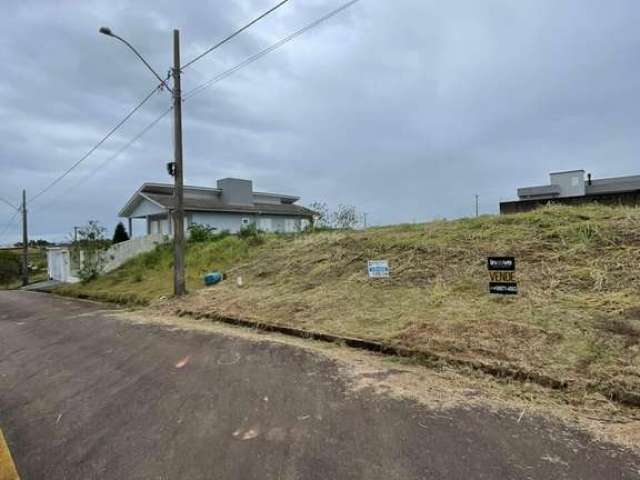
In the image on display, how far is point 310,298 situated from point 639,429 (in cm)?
637

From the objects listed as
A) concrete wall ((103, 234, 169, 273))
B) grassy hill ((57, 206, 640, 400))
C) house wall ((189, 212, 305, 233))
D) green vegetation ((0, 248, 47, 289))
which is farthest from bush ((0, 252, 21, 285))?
grassy hill ((57, 206, 640, 400))

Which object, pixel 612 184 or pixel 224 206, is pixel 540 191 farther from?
pixel 224 206

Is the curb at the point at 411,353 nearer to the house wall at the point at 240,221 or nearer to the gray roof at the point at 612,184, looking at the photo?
the house wall at the point at 240,221

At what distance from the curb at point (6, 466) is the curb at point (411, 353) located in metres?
4.15

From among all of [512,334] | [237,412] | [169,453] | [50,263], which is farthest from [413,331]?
[50,263]

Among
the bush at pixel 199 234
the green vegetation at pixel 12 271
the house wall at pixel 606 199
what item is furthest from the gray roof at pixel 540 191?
the green vegetation at pixel 12 271

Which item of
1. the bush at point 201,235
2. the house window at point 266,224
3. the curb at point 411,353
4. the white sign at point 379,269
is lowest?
the curb at point 411,353

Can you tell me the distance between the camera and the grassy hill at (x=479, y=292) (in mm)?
4949

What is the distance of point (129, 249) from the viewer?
23891mm

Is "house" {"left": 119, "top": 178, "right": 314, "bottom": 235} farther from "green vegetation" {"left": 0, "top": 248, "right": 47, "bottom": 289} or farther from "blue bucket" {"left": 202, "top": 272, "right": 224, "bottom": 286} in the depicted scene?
"green vegetation" {"left": 0, "top": 248, "right": 47, "bottom": 289}

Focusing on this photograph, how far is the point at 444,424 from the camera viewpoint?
3.66m

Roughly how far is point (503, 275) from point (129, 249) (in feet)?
72.8

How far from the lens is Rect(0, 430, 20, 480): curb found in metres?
3.27

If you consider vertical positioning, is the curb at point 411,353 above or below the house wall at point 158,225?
below
